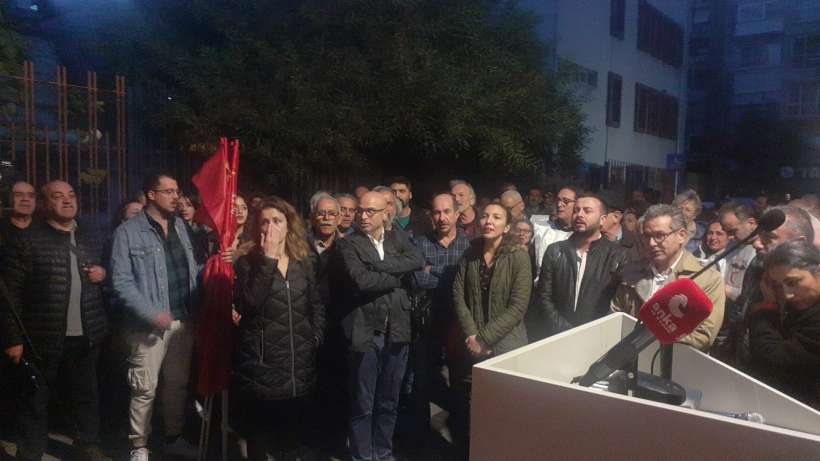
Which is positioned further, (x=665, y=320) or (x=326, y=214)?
(x=326, y=214)

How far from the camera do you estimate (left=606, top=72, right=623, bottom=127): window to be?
55.8 feet

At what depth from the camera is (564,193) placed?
5.65 meters

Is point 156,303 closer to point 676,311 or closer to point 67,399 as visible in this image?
point 67,399

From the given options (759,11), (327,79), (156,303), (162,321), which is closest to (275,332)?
(162,321)

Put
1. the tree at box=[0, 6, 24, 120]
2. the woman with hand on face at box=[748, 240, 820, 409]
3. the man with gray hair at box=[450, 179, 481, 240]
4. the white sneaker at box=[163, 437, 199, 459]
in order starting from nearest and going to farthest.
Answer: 1. the woman with hand on face at box=[748, 240, 820, 409]
2. the white sneaker at box=[163, 437, 199, 459]
3. the man with gray hair at box=[450, 179, 481, 240]
4. the tree at box=[0, 6, 24, 120]

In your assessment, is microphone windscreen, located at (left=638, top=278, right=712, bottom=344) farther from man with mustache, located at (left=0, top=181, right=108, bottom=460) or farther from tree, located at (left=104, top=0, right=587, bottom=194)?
tree, located at (left=104, top=0, right=587, bottom=194)

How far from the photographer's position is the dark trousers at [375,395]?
3965 mm

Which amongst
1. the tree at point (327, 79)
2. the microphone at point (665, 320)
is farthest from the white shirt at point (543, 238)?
the tree at point (327, 79)

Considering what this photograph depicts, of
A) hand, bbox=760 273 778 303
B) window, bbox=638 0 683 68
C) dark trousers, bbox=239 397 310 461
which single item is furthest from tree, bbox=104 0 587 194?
window, bbox=638 0 683 68

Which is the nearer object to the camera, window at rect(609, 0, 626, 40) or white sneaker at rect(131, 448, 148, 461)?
white sneaker at rect(131, 448, 148, 461)

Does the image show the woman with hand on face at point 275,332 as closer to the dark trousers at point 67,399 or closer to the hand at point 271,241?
the hand at point 271,241

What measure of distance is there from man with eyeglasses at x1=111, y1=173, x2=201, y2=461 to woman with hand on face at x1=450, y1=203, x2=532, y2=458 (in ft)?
5.96

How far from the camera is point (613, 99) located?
17.4 m

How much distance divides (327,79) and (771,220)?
779 centimetres
